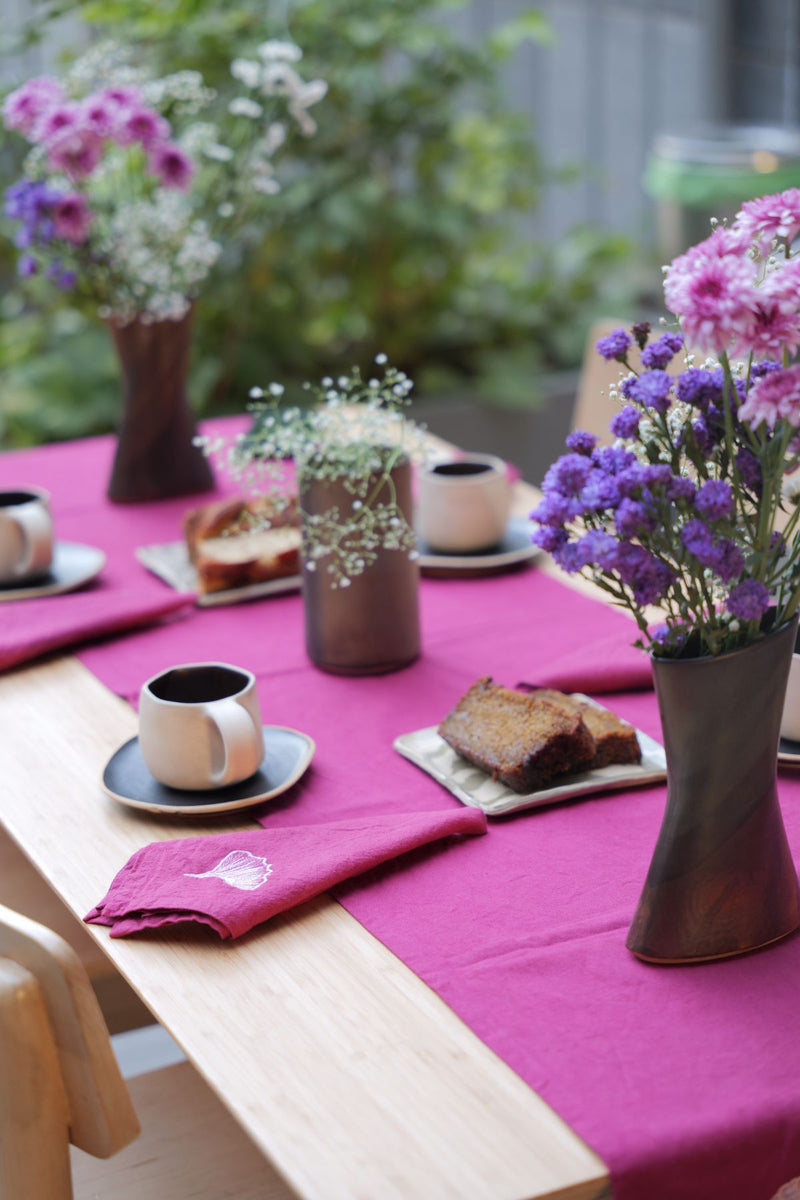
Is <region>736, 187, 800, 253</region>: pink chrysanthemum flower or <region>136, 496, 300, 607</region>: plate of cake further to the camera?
<region>136, 496, 300, 607</region>: plate of cake

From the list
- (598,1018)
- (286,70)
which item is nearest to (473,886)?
(598,1018)

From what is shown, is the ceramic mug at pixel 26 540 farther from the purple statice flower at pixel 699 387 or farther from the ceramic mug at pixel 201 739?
the purple statice flower at pixel 699 387

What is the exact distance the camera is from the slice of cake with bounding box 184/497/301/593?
6.02ft

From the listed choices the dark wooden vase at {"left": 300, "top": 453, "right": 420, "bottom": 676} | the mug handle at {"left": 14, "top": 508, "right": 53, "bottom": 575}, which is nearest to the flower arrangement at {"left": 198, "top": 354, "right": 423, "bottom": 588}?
the dark wooden vase at {"left": 300, "top": 453, "right": 420, "bottom": 676}

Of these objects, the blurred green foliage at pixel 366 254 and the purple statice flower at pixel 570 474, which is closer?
the purple statice flower at pixel 570 474

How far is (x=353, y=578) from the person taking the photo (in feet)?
5.26

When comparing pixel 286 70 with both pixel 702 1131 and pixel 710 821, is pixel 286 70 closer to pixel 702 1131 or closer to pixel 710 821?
pixel 710 821

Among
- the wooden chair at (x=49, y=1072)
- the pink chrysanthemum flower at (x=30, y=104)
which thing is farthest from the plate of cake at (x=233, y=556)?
the wooden chair at (x=49, y=1072)

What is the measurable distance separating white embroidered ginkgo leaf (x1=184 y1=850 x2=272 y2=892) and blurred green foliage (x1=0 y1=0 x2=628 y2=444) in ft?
9.35

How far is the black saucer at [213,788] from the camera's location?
51.5 inches

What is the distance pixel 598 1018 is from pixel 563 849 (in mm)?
238

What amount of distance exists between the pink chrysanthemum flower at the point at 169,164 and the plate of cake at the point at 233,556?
1.62 ft

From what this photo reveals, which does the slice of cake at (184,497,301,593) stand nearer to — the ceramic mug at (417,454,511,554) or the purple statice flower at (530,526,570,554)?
the ceramic mug at (417,454,511,554)

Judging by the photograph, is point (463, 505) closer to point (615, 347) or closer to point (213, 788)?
point (213, 788)
